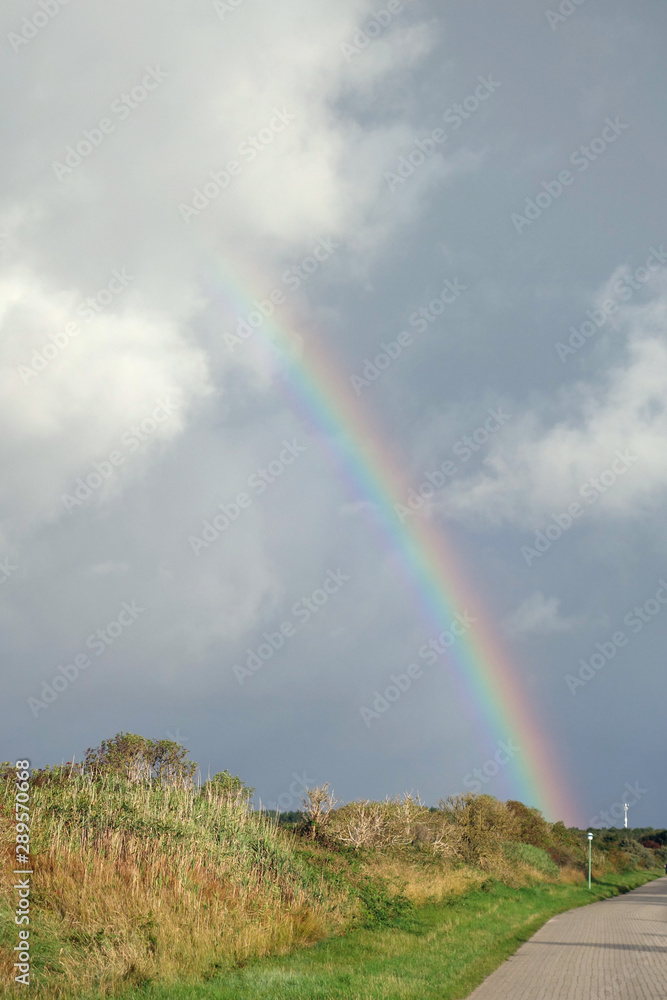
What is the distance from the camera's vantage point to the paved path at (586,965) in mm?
12180

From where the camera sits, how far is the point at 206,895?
46.3ft

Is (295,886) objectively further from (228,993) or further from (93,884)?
(228,993)

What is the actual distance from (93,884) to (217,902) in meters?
2.47

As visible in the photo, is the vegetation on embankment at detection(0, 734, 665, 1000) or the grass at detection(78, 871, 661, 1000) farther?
the vegetation on embankment at detection(0, 734, 665, 1000)

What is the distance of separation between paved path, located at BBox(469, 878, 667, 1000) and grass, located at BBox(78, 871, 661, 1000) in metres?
0.50

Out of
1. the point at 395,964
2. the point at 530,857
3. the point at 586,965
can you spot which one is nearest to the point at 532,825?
the point at 530,857

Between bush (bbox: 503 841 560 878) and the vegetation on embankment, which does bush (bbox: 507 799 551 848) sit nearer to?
bush (bbox: 503 841 560 878)

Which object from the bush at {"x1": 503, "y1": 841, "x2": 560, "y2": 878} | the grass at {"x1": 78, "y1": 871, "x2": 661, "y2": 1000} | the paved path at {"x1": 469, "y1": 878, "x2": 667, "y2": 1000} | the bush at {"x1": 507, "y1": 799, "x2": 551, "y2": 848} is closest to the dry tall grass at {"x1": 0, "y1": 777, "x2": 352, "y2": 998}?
the grass at {"x1": 78, "y1": 871, "x2": 661, "y2": 1000}

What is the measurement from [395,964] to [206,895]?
3.62 m

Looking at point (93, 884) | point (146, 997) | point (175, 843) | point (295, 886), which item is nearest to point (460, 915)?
point (295, 886)

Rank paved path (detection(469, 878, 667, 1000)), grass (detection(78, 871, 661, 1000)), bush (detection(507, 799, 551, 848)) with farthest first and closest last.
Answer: bush (detection(507, 799, 551, 848)) < paved path (detection(469, 878, 667, 1000)) < grass (detection(78, 871, 661, 1000))

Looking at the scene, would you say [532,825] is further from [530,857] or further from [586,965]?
[586,965]

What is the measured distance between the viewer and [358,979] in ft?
38.3

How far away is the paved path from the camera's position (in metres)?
12.2
